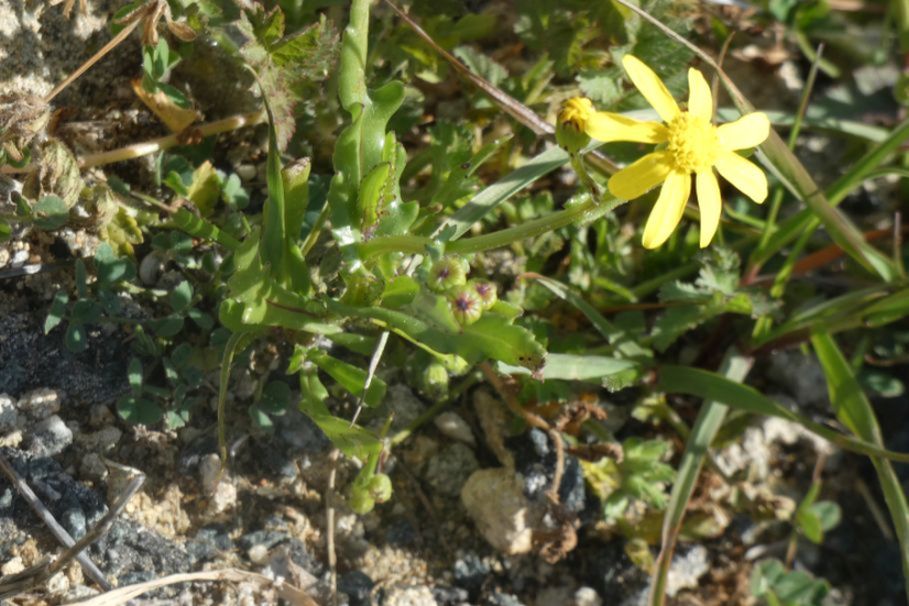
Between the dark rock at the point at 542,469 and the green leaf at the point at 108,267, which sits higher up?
the green leaf at the point at 108,267

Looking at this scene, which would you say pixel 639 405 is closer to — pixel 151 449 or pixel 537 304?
pixel 537 304

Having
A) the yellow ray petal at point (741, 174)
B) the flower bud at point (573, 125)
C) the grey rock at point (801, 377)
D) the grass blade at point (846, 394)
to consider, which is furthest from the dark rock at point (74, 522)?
the grey rock at point (801, 377)

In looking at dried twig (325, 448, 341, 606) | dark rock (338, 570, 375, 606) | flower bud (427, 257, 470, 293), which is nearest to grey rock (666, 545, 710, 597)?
dark rock (338, 570, 375, 606)

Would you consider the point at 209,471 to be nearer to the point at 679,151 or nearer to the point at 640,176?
the point at 640,176

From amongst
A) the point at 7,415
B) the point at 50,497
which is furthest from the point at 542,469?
the point at 7,415

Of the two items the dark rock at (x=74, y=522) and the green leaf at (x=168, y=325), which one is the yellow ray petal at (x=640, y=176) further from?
the dark rock at (x=74, y=522)
